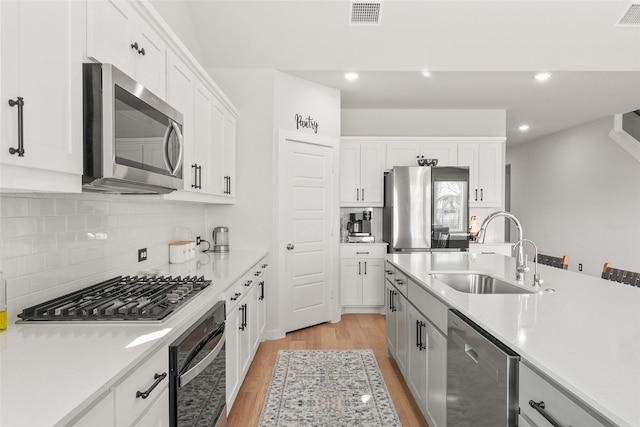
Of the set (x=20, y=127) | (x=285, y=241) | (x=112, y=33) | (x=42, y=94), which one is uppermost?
(x=112, y=33)

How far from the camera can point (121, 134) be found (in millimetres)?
1491

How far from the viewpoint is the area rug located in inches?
97.1

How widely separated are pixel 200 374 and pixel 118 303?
1.54 feet

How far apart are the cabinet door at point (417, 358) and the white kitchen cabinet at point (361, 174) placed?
9.27ft

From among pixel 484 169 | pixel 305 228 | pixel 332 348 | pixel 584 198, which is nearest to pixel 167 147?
pixel 305 228

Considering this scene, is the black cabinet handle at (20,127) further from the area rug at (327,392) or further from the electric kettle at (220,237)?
the electric kettle at (220,237)

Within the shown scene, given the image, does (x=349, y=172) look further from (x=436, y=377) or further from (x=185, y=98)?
(x=436, y=377)

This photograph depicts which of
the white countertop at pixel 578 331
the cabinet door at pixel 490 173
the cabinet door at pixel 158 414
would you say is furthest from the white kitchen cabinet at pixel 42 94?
the cabinet door at pixel 490 173

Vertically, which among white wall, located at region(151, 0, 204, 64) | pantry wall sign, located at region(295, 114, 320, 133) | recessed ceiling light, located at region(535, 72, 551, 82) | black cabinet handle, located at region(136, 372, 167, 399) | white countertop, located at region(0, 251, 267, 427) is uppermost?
white wall, located at region(151, 0, 204, 64)

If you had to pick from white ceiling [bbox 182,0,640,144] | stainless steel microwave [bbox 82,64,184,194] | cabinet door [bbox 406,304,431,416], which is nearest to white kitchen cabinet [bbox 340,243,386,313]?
white ceiling [bbox 182,0,640,144]

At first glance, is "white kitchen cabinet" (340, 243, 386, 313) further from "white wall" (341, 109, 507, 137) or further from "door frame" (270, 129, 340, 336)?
"white wall" (341, 109, 507, 137)

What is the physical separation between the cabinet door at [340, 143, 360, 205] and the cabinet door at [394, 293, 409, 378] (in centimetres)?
243

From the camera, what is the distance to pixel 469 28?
3.73 meters

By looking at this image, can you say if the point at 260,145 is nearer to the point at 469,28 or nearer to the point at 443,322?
the point at 469,28
